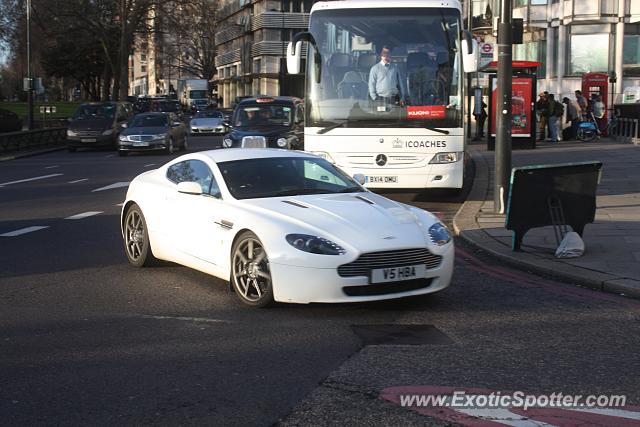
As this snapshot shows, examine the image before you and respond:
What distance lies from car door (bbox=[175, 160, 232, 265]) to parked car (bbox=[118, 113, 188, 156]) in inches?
883

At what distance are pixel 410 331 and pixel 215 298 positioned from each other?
79.9 inches

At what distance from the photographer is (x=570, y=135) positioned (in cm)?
3391

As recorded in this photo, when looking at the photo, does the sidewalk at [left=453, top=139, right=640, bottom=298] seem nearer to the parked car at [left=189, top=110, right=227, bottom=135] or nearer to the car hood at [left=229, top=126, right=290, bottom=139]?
the car hood at [left=229, top=126, right=290, bottom=139]

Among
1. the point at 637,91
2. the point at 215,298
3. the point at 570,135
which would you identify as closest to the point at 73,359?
the point at 215,298

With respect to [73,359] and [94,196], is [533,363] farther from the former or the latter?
[94,196]

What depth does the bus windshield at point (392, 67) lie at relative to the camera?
1466 cm

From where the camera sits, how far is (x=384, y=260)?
7160mm

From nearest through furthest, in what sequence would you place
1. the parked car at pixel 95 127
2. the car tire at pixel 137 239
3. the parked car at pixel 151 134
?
the car tire at pixel 137 239 → the parked car at pixel 151 134 → the parked car at pixel 95 127

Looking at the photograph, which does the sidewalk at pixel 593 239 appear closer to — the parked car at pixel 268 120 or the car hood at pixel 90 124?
the parked car at pixel 268 120

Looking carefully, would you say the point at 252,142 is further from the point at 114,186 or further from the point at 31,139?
Result: the point at 31,139

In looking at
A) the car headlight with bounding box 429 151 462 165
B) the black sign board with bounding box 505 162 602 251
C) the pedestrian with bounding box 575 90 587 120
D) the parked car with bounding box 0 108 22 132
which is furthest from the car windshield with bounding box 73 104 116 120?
the black sign board with bounding box 505 162 602 251

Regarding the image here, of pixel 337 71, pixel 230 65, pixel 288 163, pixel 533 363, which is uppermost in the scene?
pixel 230 65

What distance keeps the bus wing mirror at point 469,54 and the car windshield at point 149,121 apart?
1920 cm

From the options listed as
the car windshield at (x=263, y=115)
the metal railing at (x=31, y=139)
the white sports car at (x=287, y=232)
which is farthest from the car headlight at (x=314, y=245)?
the metal railing at (x=31, y=139)
